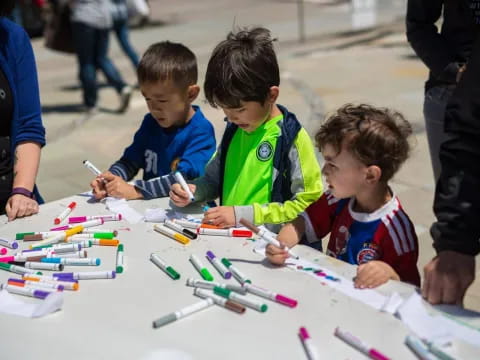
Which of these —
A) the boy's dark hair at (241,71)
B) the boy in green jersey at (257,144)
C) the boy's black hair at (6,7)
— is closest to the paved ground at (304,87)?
the boy in green jersey at (257,144)

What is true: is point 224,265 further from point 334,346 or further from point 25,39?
point 25,39

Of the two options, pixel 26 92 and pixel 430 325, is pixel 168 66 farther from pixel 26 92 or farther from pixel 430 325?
pixel 430 325

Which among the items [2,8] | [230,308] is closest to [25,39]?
[2,8]

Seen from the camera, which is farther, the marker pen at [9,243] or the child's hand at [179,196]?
the child's hand at [179,196]

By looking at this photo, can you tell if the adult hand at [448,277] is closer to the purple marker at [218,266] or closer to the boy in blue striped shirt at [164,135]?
the purple marker at [218,266]

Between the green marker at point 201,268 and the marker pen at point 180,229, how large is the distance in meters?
0.15

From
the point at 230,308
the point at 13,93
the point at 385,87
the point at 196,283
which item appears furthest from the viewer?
the point at 385,87

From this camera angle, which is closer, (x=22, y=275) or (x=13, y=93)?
(x=22, y=275)

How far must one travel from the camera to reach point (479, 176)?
1498 millimetres

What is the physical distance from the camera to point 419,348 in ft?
4.65

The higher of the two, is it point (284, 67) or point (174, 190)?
point (174, 190)

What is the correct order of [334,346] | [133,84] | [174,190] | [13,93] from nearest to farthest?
[334,346]
[174,190]
[13,93]
[133,84]

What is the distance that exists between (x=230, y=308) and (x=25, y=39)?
156cm

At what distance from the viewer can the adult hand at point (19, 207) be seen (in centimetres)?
239
